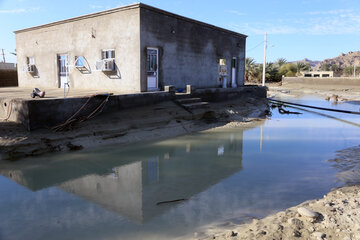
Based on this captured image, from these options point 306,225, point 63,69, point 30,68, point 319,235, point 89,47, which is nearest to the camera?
point 319,235

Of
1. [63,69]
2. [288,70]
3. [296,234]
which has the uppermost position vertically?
[288,70]

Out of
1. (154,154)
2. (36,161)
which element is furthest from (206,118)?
(36,161)

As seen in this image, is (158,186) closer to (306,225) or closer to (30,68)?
(306,225)

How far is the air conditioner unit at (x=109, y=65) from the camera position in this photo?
14.7 metres

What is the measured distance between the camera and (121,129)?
10.8m

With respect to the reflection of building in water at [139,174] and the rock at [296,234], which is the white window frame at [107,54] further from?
the rock at [296,234]

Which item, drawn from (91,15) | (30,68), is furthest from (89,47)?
(30,68)

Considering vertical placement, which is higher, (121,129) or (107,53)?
(107,53)

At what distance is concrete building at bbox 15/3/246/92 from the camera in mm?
14109

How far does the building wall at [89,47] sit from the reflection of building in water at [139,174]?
5890 mm

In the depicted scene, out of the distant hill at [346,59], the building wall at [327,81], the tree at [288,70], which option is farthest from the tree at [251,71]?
the distant hill at [346,59]

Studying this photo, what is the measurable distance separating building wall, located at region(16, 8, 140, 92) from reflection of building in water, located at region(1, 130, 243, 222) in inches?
232

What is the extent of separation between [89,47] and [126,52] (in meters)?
3.03

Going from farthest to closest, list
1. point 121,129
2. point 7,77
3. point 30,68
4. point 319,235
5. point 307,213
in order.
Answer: point 7,77
point 30,68
point 121,129
point 307,213
point 319,235
